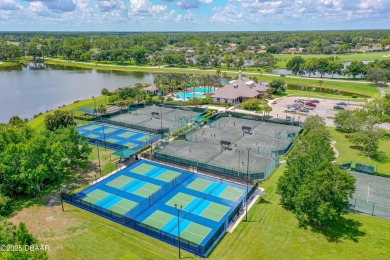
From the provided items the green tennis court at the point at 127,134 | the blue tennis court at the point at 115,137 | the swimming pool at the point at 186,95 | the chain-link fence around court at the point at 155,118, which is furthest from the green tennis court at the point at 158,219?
the swimming pool at the point at 186,95

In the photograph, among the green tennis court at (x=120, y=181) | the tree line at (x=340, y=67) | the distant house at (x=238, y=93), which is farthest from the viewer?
the tree line at (x=340, y=67)

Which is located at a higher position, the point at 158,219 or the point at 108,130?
the point at 108,130

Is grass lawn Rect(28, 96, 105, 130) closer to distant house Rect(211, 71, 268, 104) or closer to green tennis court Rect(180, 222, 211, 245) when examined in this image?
distant house Rect(211, 71, 268, 104)

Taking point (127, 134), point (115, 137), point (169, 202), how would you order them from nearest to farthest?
point (169, 202)
point (115, 137)
point (127, 134)

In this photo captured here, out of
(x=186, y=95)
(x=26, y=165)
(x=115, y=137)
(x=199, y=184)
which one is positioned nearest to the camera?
(x=26, y=165)

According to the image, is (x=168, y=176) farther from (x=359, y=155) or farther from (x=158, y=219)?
(x=359, y=155)

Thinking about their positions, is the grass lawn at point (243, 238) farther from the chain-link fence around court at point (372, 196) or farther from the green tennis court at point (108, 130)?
the green tennis court at point (108, 130)

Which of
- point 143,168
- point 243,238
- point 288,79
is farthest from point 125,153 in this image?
point 288,79

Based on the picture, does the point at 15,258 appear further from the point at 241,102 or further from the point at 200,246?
the point at 241,102
